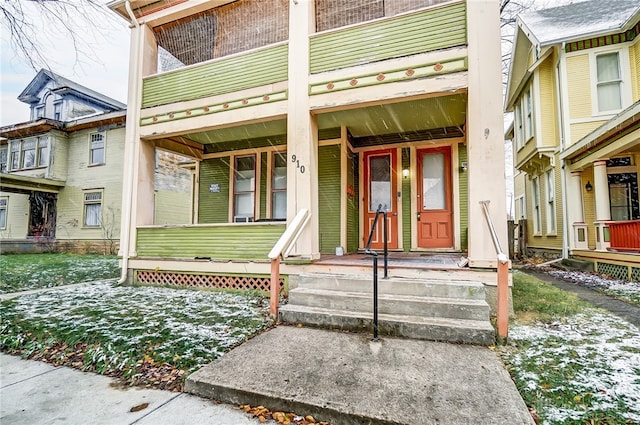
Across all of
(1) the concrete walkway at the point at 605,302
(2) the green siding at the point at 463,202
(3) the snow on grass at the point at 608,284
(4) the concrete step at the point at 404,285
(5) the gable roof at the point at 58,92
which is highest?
(5) the gable roof at the point at 58,92

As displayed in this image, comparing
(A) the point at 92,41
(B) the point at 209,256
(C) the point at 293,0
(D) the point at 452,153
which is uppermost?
(C) the point at 293,0

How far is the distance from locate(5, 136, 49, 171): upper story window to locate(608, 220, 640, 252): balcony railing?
20077 millimetres

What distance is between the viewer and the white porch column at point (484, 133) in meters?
3.83

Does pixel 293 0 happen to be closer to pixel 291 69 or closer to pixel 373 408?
pixel 291 69

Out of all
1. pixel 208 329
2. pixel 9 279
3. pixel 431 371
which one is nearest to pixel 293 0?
pixel 208 329

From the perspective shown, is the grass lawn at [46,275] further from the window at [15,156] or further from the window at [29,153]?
the window at [15,156]

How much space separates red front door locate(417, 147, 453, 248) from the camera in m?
6.32

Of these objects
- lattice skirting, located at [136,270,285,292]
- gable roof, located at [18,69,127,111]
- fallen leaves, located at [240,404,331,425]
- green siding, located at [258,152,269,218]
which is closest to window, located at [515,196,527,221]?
green siding, located at [258,152,269,218]

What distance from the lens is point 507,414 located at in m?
1.88

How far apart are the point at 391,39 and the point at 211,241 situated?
4368mm

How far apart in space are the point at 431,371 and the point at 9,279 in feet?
28.1

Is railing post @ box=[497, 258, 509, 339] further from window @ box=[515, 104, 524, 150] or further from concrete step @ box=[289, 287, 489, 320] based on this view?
window @ box=[515, 104, 524, 150]

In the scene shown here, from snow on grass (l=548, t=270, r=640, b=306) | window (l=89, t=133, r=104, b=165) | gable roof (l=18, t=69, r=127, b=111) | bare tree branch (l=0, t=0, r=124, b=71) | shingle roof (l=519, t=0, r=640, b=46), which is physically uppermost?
gable roof (l=18, t=69, r=127, b=111)

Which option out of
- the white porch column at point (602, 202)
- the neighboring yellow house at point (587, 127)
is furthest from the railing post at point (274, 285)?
the white porch column at point (602, 202)
